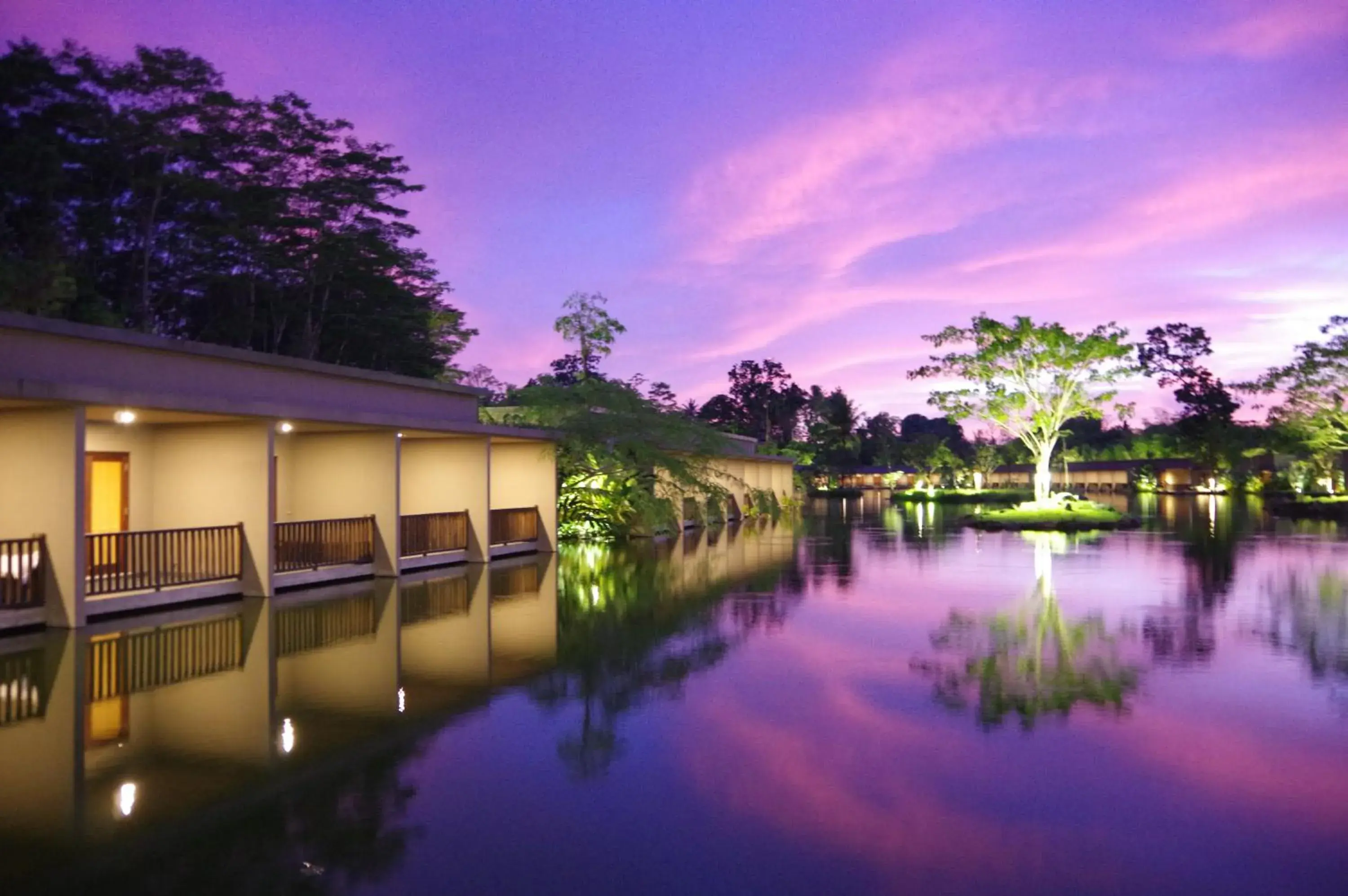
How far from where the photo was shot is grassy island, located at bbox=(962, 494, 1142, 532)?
33.6m

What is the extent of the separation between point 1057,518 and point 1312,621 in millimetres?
21767

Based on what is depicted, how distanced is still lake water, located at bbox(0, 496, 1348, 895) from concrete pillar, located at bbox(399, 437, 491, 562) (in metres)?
5.86

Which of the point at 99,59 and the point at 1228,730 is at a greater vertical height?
the point at 99,59

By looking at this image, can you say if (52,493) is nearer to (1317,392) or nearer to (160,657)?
(160,657)

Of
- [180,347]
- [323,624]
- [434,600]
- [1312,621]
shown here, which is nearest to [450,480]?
[434,600]

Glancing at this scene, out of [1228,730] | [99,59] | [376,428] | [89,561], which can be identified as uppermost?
[99,59]

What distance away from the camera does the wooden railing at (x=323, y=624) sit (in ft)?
36.2

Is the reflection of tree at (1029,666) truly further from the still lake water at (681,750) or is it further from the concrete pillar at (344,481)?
the concrete pillar at (344,481)

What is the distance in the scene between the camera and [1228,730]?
7.42 meters

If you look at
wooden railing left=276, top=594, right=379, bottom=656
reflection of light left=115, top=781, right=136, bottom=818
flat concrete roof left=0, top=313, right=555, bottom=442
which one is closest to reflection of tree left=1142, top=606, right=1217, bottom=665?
wooden railing left=276, top=594, right=379, bottom=656

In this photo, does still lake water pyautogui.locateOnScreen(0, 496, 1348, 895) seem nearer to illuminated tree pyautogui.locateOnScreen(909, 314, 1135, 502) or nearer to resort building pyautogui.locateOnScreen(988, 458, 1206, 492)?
illuminated tree pyautogui.locateOnScreen(909, 314, 1135, 502)

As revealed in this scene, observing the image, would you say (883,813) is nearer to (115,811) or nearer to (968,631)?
(115,811)

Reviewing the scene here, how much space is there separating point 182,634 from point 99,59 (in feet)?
99.6

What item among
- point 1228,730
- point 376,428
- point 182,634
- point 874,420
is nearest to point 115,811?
point 182,634
